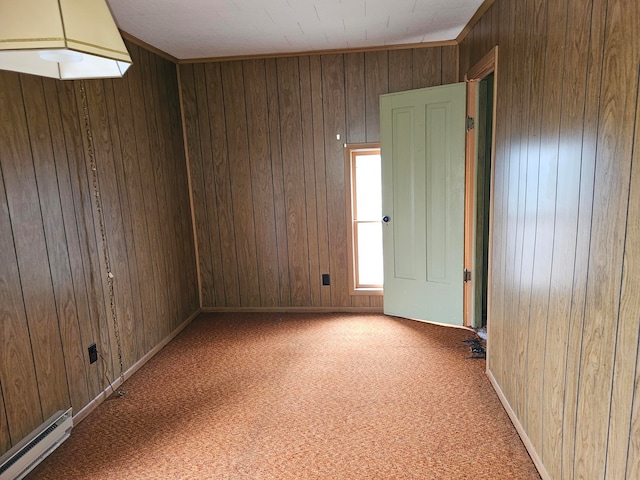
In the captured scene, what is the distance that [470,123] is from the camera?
3268 mm

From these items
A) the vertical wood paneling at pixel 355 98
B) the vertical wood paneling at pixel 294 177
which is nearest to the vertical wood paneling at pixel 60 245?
the vertical wood paneling at pixel 294 177

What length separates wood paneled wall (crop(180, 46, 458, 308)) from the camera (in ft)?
12.3

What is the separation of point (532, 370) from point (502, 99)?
1472mm

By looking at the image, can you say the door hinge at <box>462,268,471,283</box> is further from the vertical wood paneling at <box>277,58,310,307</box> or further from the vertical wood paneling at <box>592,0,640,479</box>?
the vertical wood paneling at <box>592,0,640,479</box>

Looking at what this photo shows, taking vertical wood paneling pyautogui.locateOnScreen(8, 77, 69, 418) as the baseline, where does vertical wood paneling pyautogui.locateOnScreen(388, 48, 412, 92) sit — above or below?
above

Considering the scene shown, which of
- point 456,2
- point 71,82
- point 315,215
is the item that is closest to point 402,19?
point 456,2

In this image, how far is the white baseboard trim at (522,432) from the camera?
6.22 ft

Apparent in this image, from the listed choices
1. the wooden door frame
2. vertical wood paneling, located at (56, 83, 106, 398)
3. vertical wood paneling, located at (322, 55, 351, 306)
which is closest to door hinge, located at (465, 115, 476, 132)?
the wooden door frame

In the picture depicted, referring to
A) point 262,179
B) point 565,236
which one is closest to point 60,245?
point 262,179

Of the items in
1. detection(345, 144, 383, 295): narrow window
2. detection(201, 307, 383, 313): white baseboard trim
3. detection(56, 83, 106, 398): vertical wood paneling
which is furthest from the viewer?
detection(201, 307, 383, 313): white baseboard trim

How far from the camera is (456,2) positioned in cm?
267

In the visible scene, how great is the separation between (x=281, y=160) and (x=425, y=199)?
136 cm

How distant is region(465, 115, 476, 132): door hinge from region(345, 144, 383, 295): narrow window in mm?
820

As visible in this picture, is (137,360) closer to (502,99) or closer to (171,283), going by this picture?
(171,283)
